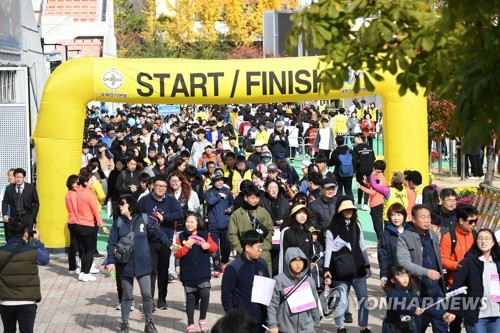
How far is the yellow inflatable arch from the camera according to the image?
17547 mm

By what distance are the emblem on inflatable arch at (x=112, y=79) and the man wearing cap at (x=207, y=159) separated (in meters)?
3.82

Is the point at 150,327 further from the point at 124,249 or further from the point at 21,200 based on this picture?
the point at 21,200

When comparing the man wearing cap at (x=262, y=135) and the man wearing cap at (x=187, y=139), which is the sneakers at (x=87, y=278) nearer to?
the man wearing cap at (x=187, y=139)

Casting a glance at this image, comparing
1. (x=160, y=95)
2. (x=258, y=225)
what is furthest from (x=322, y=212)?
(x=160, y=95)

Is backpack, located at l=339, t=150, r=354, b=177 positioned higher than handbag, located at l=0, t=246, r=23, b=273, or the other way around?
backpack, located at l=339, t=150, r=354, b=177

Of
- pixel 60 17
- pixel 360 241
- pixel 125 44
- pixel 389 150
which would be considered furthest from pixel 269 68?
pixel 125 44

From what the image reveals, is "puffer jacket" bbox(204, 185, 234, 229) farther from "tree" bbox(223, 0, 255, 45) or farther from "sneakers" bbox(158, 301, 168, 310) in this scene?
"tree" bbox(223, 0, 255, 45)

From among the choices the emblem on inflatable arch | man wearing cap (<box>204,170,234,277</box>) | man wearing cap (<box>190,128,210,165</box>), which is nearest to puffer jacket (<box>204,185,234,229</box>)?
man wearing cap (<box>204,170,234,277</box>)

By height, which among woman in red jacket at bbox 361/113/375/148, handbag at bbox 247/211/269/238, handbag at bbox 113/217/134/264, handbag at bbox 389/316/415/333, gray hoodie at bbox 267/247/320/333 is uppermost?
woman in red jacket at bbox 361/113/375/148

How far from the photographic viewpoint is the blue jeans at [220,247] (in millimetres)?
16281

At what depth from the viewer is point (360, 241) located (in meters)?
12.1

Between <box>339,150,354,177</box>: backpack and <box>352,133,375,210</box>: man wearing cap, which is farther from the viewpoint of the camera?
<box>339,150,354,177</box>: backpack

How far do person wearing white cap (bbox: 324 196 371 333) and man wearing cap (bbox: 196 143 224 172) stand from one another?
9.23 m

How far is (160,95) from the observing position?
17.9 meters
